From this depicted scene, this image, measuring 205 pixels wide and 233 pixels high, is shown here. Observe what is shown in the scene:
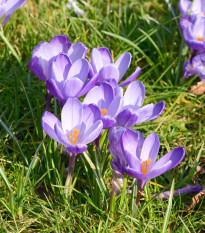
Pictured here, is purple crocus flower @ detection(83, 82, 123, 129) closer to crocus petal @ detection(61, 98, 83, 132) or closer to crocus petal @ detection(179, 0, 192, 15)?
crocus petal @ detection(61, 98, 83, 132)

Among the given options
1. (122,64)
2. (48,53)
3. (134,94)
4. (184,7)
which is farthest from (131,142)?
(184,7)

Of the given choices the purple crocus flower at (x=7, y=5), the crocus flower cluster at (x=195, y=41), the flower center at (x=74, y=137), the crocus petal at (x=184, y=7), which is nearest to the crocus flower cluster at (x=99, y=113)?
the flower center at (x=74, y=137)

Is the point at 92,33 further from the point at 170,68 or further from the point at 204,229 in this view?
the point at 204,229

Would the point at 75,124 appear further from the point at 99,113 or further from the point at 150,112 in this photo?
the point at 150,112

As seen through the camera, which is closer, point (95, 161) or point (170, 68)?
point (95, 161)

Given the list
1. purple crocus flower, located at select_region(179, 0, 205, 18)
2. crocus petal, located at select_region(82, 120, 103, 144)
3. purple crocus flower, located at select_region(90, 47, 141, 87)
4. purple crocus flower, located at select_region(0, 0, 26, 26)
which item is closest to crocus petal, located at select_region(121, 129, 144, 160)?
crocus petal, located at select_region(82, 120, 103, 144)

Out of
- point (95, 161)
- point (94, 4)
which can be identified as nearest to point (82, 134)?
point (95, 161)
